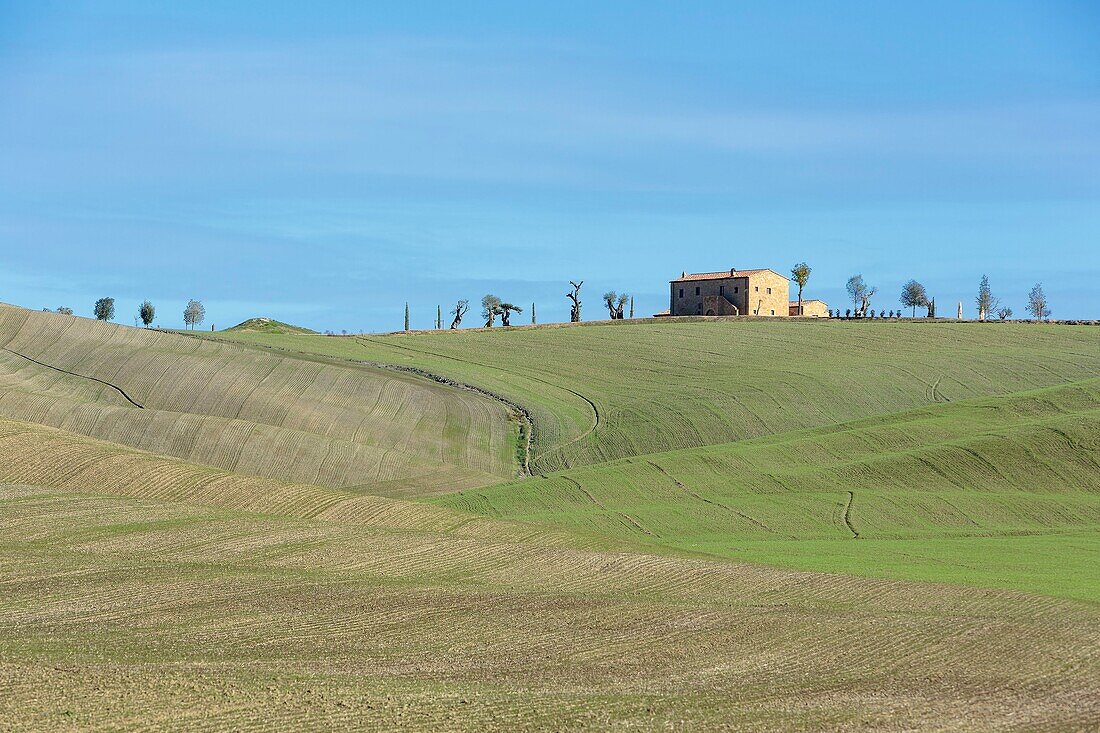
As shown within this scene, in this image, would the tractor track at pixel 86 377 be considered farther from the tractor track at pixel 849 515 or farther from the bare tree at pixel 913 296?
the bare tree at pixel 913 296

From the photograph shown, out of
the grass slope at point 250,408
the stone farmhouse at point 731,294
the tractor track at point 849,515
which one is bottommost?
the tractor track at point 849,515

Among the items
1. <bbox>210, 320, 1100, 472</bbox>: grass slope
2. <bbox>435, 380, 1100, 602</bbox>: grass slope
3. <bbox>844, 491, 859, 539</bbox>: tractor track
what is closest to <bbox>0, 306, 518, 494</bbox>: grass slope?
<bbox>210, 320, 1100, 472</bbox>: grass slope

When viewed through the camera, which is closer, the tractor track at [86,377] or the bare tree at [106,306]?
the tractor track at [86,377]

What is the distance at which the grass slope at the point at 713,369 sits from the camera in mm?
69500

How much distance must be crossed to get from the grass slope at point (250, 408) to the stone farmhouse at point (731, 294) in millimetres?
56729

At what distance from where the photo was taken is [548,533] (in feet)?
141

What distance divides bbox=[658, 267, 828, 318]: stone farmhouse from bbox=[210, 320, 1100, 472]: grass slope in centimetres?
1698

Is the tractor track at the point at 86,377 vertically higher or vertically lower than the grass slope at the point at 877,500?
higher

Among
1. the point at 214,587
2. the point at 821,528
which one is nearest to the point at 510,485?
the point at 821,528

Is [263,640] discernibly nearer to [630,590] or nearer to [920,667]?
[630,590]

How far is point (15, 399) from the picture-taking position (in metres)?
66.2

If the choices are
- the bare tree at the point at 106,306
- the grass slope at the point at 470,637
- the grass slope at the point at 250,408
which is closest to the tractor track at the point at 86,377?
the grass slope at the point at 250,408

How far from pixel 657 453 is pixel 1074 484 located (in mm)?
20110

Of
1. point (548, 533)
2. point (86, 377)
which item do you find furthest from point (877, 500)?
point (86, 377)
